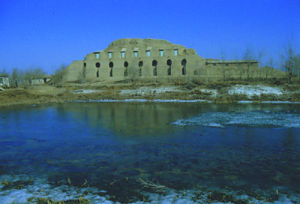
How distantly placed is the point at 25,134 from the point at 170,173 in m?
8.09

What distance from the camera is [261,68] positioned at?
4678cm

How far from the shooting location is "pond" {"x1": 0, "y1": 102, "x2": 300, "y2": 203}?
16.0ft

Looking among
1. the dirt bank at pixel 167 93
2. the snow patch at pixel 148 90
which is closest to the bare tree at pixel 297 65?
the dirt bank at pixel 167 93

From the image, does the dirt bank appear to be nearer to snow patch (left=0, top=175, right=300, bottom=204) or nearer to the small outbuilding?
snow patch (left=0, top=175, right=300, bottom=204)

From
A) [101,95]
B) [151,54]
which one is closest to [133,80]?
[151,54]

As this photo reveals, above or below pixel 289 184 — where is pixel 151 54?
above

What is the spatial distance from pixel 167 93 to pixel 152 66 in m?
22.2

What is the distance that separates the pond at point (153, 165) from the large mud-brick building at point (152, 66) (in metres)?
36.8

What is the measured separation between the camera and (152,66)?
2095 inches

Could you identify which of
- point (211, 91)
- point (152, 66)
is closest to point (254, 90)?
point (211, 91)

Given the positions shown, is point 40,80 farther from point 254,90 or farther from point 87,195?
point 87,195

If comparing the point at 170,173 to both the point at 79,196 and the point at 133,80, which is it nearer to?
the point at 79,196

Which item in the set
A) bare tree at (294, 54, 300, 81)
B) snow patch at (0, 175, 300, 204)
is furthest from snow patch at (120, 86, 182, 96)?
snow patch at (0, 175, 300, 204)

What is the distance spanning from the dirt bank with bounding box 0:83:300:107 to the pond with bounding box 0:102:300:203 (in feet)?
→ 56.5
